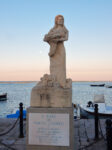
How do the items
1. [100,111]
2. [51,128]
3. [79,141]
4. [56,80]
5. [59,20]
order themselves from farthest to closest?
[100,111] < [79,141] < [59,20] < [56,80] < [51,128]

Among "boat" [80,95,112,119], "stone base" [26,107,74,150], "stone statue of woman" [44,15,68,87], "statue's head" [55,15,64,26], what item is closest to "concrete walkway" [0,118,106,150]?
"stone base" [26,107,74,150]

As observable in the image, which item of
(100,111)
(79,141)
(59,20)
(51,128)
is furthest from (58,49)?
(100,111)

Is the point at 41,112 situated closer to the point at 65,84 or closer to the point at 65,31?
the point at 65,84

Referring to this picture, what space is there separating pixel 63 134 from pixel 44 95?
1227mm

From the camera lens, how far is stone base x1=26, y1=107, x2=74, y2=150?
487 centimetres

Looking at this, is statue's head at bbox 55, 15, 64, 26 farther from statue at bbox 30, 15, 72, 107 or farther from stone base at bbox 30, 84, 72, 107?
stone base at bbox 30, 84, 72, 107

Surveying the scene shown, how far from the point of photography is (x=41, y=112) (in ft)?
16.3

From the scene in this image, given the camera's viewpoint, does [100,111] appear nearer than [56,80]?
No

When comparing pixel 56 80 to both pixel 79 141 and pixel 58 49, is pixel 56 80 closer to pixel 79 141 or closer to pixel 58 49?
pixel 58 49

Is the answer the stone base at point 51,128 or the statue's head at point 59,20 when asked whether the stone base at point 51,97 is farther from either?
the statue's head at point 59,20

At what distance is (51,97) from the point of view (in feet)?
16.4

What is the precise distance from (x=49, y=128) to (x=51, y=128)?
58 millimetres

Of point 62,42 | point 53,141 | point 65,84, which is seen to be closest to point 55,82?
point 65,84

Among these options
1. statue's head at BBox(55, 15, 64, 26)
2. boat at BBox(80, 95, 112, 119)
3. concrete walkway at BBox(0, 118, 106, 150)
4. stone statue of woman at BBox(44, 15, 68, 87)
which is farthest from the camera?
boat at BBox(80, 95, 112, 119)
